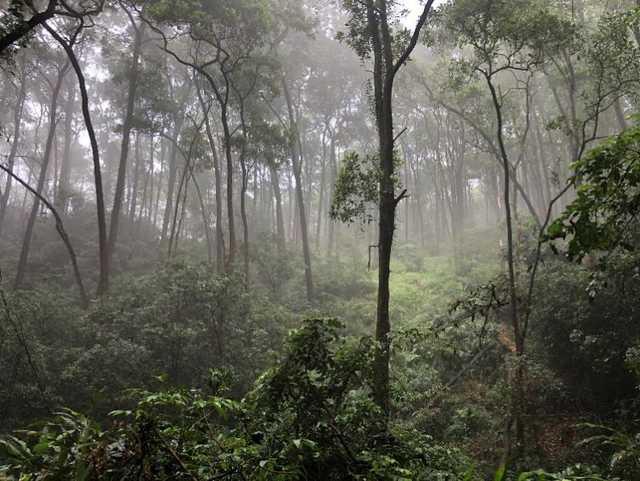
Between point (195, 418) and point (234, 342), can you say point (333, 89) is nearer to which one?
point (234, 342)

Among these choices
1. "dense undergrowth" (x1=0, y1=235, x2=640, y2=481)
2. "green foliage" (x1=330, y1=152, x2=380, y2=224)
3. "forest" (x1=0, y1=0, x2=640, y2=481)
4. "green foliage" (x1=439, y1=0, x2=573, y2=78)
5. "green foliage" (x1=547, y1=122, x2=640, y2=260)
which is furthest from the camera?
"green foliage" (x1=439, y1=0, x2=573, y2=78)

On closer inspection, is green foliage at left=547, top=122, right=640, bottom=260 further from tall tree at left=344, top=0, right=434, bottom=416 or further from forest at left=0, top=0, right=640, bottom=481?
tall tree at left=344, top=0, right=434, bottom=416

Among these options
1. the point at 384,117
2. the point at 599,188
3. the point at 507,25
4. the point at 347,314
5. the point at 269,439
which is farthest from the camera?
the point at 347,314

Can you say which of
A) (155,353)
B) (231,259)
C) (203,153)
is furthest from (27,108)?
(155,353)

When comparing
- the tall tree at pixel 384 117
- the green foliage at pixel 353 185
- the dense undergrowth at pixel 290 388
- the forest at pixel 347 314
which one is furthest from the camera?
the green foliage at pixel 353 185

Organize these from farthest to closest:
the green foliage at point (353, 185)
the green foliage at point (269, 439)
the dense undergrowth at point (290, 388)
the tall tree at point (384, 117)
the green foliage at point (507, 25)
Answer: the green foliage at point (507, 25) < the green foliage at point (353, 185) < the tall tree at point (384, 117) < the dense undergrowth at point (290, 388) < the green foliage at point (269, 439)

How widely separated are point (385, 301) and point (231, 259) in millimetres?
8710

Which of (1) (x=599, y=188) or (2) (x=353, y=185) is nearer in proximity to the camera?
(1) (x=599, y=188)

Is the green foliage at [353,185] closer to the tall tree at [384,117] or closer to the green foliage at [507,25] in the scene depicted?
the tall tree at [384,117]

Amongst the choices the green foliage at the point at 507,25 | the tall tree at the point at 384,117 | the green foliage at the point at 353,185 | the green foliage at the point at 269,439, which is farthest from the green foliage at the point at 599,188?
the green foliage at the point at 507,25

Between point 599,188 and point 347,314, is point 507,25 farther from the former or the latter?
point 347,314

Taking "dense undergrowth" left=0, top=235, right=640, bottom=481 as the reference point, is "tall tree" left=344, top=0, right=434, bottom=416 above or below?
above

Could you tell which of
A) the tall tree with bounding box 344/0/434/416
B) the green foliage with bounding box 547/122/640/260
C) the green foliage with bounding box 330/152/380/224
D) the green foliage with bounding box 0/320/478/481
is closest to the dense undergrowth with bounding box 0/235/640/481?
the green foliage with bounding box 0/320/478/481

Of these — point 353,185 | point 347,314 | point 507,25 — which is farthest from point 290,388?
point 347,314
